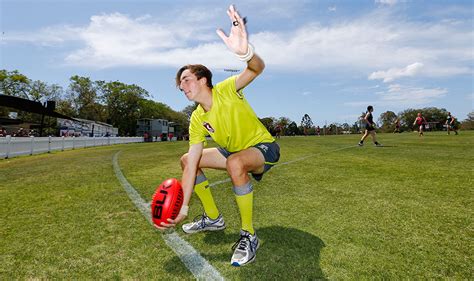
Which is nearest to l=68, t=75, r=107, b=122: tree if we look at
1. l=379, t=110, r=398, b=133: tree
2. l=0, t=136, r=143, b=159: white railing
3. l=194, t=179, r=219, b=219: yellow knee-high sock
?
l=0, t=136, r=143, b=159: white railing

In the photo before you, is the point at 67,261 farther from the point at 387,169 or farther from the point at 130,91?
the point at 130,91

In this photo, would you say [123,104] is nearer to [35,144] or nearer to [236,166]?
A: [35,144]

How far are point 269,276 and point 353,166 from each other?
21.6 feet

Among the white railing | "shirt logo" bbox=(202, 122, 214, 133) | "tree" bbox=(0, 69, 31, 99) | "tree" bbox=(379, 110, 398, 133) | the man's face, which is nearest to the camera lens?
the man's face

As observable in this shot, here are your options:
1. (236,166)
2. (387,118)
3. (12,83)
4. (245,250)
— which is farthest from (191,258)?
(387,118)

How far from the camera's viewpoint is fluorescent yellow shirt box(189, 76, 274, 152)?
327cm

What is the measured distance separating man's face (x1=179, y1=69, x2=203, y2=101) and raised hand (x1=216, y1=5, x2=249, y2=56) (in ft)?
2.01

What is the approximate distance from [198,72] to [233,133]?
0.77 meters

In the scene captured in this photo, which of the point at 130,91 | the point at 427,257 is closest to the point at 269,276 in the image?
the point at 427,257

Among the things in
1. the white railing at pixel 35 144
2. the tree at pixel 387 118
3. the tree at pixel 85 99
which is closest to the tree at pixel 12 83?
the tree at pixel 85 99

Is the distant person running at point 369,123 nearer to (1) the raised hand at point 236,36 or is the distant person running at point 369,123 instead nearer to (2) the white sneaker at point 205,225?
(2) the white sneaker at point 205,225

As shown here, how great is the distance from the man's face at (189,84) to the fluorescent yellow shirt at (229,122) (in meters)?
0.19

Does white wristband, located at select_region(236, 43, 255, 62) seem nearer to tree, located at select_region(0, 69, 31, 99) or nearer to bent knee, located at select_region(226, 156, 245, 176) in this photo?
bent knee, located at select_region(226, 156, 245, 176)

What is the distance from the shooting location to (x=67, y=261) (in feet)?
9.20
